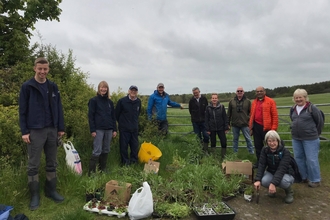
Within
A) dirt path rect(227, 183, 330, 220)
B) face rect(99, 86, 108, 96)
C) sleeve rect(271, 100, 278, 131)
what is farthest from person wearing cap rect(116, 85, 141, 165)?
sleeve rect(271, 100, 278, 131)

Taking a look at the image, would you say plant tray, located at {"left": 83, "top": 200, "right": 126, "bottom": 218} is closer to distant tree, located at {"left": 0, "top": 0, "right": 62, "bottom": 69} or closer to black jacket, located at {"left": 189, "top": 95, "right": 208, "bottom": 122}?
black jacket, located at {"left": 189, "top": 95, "right": 208, "bottom": 122}

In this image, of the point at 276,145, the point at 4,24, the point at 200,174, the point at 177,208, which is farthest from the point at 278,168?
the point at 4,24

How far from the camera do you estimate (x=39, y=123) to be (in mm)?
3574

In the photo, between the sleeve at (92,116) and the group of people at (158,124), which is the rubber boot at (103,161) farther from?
the sleeve at (92,116)

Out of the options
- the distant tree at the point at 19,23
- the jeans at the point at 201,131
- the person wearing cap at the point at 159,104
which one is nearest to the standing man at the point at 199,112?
the jeans at the point at 201,131

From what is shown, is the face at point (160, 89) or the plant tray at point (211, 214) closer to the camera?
the plant tray at point (211, 214)

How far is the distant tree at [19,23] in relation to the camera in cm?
877

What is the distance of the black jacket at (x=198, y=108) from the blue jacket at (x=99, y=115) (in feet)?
8.46

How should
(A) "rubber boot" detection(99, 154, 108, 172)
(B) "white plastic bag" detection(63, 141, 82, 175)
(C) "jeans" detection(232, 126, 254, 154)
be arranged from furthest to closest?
(C) "jeans" detection(232, 126, 254, 154), (A) "rubber boot" detection(99, 154, 108, 172), (B) "white plastic bag" detection(63, 141, 82, 175)

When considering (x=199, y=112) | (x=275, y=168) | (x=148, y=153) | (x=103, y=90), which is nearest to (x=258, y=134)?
(x=199, y=112)

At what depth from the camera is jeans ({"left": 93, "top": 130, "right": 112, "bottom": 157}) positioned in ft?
15.5

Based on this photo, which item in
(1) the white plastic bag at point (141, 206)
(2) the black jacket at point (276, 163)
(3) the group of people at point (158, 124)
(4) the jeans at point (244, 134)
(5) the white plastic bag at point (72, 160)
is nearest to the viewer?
(1) the white plastic bag at point (141, 206)

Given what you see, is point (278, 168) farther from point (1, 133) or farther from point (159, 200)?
point (1, 133)

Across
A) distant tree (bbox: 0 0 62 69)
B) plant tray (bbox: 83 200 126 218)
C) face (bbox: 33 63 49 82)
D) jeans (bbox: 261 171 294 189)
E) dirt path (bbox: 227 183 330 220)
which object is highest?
distant tree (bbox: 0 0 62 69)
